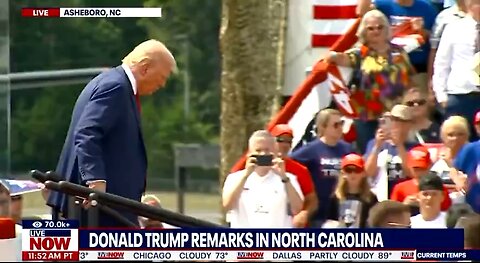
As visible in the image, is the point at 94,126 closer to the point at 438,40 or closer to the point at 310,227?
the point at 310,227

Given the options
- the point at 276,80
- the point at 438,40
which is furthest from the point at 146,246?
the point at 276,80

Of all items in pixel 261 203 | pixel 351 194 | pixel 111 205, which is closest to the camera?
pixel 111 205

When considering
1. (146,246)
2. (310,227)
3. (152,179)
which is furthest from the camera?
(152,179)

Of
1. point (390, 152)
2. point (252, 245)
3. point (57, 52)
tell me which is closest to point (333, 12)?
point (390, 152)

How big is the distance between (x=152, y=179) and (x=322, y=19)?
3.45m

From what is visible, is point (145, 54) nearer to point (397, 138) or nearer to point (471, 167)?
point (397, 138)

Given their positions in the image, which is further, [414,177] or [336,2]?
[336,2]

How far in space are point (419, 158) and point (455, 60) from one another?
32.8 inches

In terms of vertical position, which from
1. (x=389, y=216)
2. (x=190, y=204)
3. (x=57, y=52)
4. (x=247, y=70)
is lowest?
(x=190, y=204)

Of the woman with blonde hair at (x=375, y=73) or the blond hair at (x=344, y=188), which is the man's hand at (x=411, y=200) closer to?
the blond hair at (x=344, y=188)

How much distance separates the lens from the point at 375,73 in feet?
36.4

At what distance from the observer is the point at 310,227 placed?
399 inches

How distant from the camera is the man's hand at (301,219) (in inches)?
404

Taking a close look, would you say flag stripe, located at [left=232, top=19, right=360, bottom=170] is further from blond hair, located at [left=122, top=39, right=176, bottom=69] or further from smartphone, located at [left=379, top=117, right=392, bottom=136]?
blond hair, located at [left=122, top=39, right=176, bottom=69]
